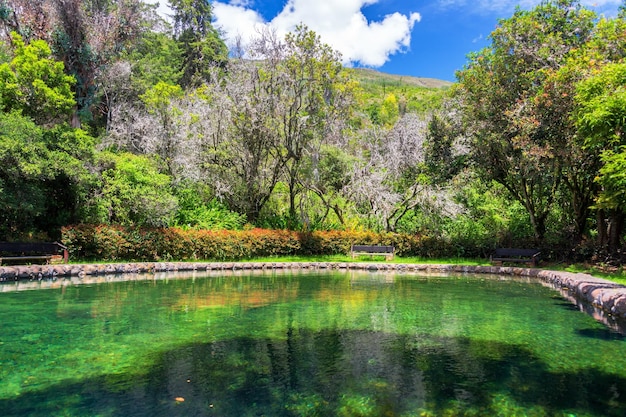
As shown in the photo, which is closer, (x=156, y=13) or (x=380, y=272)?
(x=380, y=272)

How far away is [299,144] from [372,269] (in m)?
7.52

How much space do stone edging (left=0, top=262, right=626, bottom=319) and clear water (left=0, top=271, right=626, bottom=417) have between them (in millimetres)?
786

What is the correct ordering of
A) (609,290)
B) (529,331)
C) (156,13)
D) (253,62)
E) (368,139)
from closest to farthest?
(529,331)
(609,290)
(253,62)
(368,139)
(156,13)

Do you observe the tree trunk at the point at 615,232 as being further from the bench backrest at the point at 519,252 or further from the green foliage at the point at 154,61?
the green foliage at the point at 154,61

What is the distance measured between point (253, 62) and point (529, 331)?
18709mm

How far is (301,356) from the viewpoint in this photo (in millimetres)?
6297

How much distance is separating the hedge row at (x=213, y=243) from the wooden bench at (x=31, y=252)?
0.41 meters

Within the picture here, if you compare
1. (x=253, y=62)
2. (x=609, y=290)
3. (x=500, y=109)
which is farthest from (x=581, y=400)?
(x=253, y=62)

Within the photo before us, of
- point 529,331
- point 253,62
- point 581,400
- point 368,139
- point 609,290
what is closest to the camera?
point 581,400

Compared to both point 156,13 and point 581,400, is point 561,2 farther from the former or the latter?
point 156,13

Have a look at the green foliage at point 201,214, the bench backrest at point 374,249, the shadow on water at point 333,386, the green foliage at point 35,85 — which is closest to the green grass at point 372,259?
the bench backrest at point 374,249

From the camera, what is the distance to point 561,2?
58.4 ft

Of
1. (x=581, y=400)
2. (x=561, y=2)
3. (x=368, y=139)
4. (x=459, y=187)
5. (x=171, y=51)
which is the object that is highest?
(x=171, y=51)

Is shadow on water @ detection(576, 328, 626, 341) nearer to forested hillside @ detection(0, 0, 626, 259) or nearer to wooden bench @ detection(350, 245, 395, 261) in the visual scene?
forested hillside @ detection(0, 0, 626, 259)
